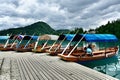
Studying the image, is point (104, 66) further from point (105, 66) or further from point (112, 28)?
point (112, 28)

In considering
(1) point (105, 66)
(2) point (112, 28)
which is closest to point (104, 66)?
(1) point (105, 66)

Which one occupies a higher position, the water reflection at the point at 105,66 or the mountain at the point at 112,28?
the mountain at the point at 112,28

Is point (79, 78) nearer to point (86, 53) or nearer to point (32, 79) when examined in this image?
point (32, 79)

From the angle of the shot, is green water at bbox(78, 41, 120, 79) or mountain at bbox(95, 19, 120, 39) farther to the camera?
mountain at bbox(95, 19, 120, 39)

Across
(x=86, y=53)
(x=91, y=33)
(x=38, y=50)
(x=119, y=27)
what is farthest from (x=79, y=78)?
(x=119, y=27)

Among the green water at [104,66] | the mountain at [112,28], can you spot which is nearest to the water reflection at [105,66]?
the green water at [104,66]

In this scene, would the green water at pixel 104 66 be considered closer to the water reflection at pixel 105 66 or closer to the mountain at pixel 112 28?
the water reflection at pixel 105 66

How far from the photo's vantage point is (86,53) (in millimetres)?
25359

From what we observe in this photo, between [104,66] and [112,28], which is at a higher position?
[112,28]

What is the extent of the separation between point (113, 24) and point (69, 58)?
10448 centimetres

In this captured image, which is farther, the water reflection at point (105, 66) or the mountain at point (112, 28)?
the mountain at point (112, 28)

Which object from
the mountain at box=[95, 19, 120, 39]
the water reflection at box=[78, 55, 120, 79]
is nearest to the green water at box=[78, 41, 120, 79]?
the water reflection at box=[78, 55, 120, 79]

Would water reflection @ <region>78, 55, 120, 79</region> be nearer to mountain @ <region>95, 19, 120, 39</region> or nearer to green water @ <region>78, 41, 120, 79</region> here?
green water @ <region>78, 41, 120, 79</region>

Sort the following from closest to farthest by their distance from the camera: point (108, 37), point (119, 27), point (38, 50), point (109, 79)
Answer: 1. point (109, 79)
2. point (108, 37)
3. point (38, 50)
4. point (119, 27)
